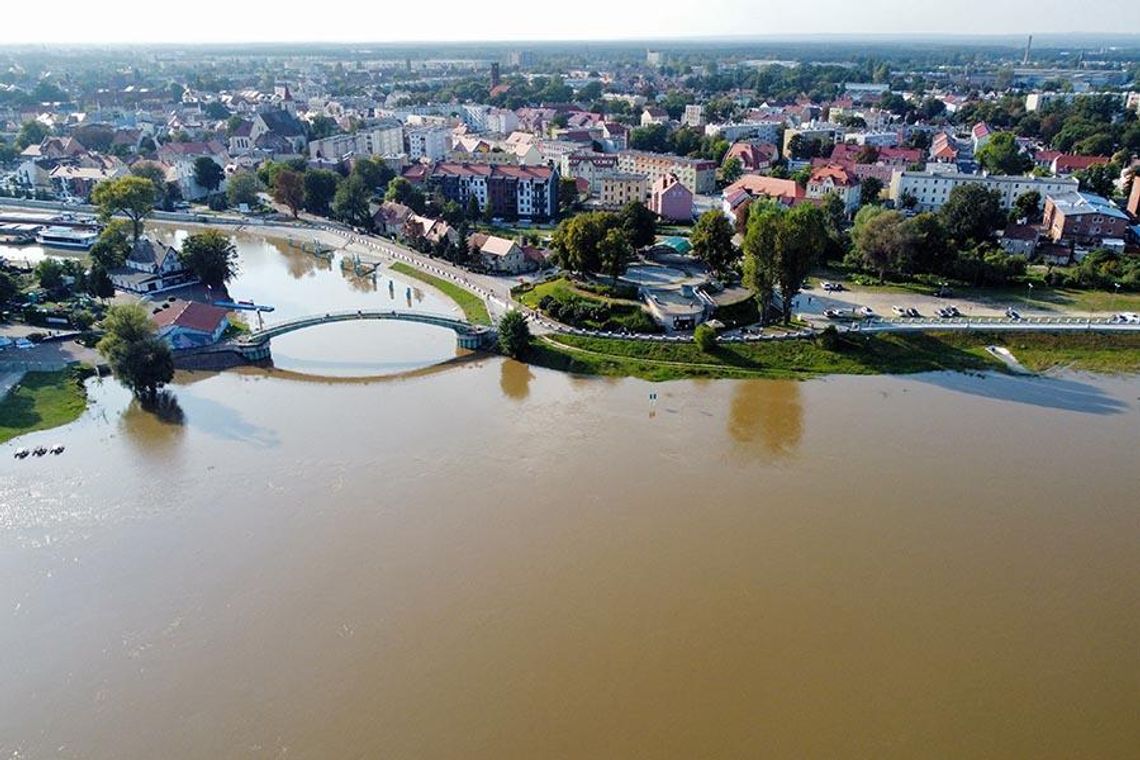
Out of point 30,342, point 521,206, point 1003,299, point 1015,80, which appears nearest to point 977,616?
point 1003,299

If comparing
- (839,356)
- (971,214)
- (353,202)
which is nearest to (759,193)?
(971,214)

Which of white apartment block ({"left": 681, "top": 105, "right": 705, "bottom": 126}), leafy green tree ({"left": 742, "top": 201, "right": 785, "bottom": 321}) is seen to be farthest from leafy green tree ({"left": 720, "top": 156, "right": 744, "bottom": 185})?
white apartment block ({"left": 681, "top": 105, "right": 705, "bottom": 126})

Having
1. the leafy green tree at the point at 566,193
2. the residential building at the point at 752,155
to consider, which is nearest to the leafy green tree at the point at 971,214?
the residential building at the point at 752,155

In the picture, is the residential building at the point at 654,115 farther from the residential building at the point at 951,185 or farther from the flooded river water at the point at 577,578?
the flooded river water at the point at 577,578

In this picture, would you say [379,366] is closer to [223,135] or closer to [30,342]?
[30,342]

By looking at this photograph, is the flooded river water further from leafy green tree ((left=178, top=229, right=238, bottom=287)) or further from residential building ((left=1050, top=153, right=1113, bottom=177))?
residential building ((left=1050, top=153, right=1113, bottom=177))
